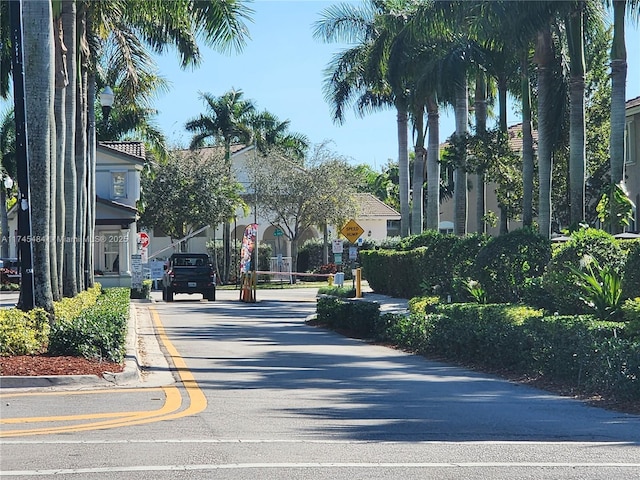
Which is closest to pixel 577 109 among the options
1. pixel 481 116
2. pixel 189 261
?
pixel 481 116

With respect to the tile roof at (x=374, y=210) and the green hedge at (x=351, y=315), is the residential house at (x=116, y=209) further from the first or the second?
the green hedge at (x=351, y=315)

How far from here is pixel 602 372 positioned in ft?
39.4

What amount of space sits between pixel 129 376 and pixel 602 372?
619cm

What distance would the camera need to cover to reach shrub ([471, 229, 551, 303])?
2009cm

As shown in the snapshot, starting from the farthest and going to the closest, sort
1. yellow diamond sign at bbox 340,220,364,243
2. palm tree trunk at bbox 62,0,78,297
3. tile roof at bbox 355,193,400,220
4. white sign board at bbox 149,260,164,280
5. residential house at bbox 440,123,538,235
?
tile roof at bbox 355,193,400,220
residential house at bbox 440,123,538,235
white sign board at bbox 149,260,164,280
yellow diamond sign at bbox 340,220,364,243
palm tree trunk at bbox 62,0,78,297

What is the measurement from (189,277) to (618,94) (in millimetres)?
21205

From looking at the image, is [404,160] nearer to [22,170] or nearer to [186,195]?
[186,195]

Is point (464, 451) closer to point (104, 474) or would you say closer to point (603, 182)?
point (104, 474)

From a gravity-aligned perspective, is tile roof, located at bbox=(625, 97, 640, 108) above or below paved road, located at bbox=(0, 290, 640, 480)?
above

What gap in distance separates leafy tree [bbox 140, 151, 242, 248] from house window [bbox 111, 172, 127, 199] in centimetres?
673

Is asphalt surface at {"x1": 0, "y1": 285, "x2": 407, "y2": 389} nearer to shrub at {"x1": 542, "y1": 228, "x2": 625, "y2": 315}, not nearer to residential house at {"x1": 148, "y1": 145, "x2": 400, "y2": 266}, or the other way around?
shrub at {"x1": 542, "y1": 228, "x2": 625, "y2": 315}

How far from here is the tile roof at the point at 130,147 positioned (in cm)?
5193

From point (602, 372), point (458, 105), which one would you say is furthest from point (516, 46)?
point (602, 372)

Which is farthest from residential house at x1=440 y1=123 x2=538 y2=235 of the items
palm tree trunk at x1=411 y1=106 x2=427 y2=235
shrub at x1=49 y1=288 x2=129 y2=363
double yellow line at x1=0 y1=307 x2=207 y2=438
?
double yellow line at x1=0 y1=307 x2=207 y2=438
